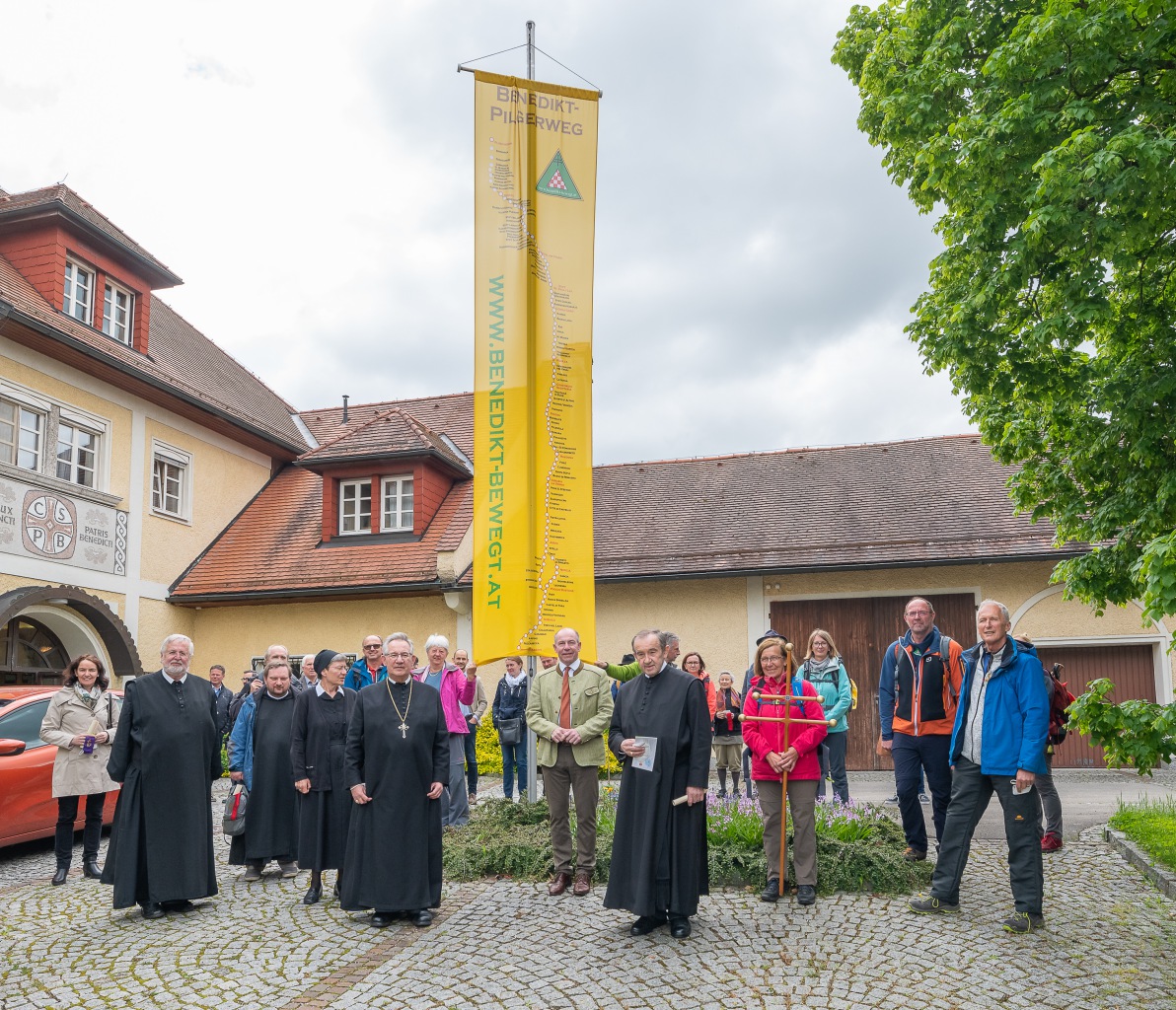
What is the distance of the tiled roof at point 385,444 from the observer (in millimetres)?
19797

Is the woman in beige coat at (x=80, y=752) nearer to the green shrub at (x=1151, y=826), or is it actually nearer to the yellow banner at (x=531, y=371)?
the yellow banner at (x=531, y=371)

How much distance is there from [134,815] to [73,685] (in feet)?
6.87

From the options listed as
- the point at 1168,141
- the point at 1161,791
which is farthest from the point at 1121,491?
the point at 1161,791

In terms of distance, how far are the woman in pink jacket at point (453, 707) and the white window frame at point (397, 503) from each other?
8.29m

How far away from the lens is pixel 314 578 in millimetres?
19297

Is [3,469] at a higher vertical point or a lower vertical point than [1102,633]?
higher

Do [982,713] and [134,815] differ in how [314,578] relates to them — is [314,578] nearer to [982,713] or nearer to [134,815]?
[134,815]

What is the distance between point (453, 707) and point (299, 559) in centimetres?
987

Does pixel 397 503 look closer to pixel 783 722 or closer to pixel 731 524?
pixel 731 524

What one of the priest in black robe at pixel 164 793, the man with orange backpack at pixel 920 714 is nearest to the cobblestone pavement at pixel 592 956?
the priest in black robe at pixel 164 793

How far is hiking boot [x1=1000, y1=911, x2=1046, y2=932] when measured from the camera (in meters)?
6.27

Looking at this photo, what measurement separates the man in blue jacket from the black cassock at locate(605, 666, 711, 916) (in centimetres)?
159

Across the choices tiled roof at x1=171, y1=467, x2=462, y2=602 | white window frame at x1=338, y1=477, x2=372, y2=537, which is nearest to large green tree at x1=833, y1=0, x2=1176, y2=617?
tiled roof at x1=171, y1=467, x2=462, y2=602

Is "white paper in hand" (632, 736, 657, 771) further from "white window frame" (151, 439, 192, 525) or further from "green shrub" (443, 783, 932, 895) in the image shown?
"white window frame" (151, 439, 192, 525)
